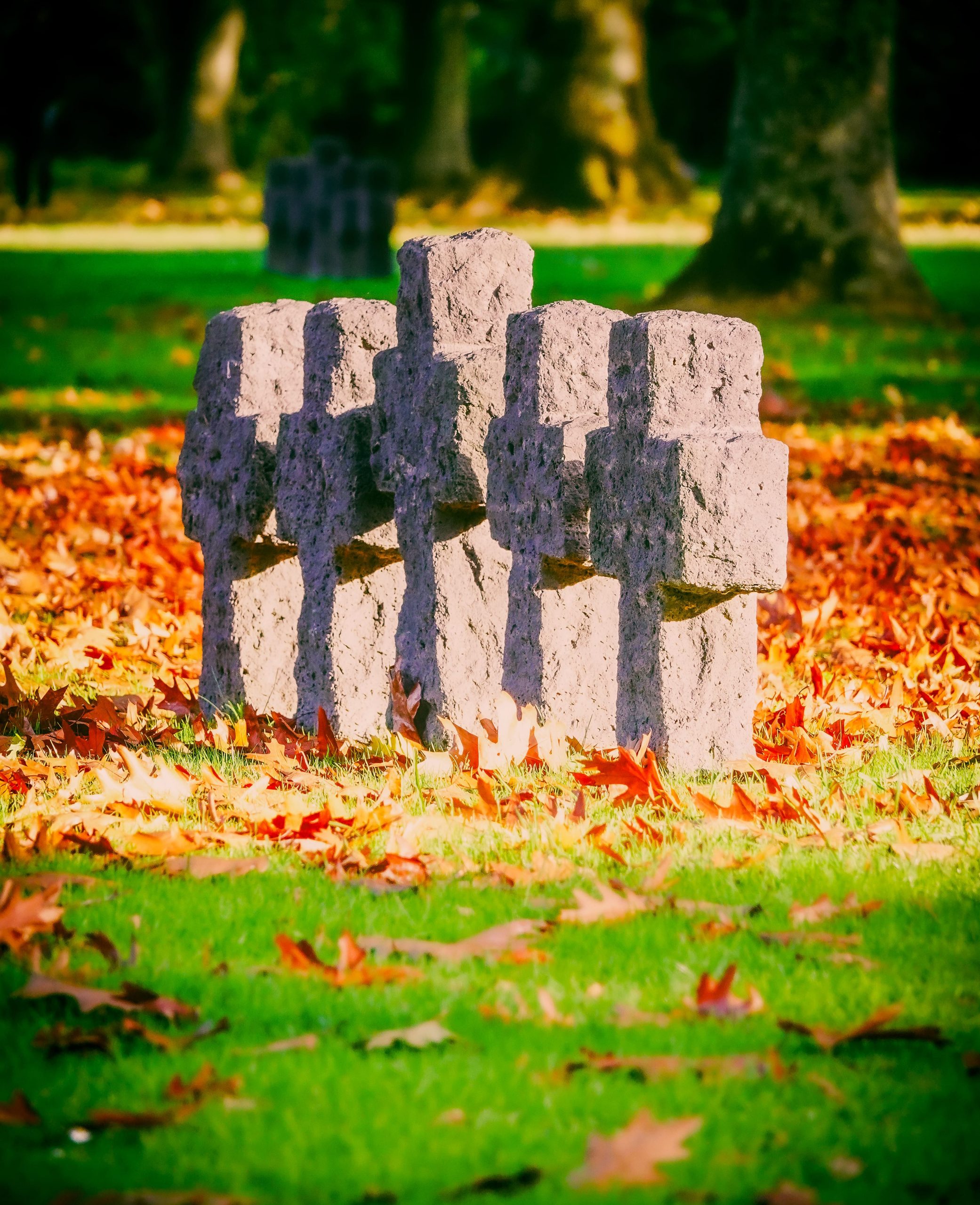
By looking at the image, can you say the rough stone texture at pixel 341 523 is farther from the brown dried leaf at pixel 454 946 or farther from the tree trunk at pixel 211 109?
the tree trunk at pixel 211 109

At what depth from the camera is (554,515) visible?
4.57 meters

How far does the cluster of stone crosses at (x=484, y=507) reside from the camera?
428cm

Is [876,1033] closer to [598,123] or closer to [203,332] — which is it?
[203,332]

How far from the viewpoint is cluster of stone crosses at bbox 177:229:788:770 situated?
14.0 ft

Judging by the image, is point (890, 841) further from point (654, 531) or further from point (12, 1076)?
point (12, 1076)

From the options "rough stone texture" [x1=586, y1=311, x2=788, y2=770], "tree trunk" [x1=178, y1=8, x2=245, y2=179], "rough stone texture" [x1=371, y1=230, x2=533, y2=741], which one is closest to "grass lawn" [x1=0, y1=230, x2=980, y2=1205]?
"rough stone texture" [x1=586, y1=311, x2=788, y2=770]

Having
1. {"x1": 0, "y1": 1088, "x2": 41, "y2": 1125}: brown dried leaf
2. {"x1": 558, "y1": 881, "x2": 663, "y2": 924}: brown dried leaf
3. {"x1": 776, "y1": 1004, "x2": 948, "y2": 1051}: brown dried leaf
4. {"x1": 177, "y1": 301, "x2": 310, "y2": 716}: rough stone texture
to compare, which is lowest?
{"x1": 0, "y1": 1088, "x2": 41, "y2": 1125}: brown dried leaf

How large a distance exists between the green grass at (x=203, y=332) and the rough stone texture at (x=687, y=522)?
7205 mm

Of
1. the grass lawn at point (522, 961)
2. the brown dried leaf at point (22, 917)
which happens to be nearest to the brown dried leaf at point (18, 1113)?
the grass lawn at point (522, 961)

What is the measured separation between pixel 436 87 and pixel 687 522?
32.0 metres

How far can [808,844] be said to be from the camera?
4012mm

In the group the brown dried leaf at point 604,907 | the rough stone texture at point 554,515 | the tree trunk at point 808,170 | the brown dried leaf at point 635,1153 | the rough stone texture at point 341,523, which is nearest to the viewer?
the brown dried leaf at point 635,1153

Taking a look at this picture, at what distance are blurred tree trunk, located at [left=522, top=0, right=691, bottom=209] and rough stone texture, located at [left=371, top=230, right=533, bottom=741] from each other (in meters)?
22.7

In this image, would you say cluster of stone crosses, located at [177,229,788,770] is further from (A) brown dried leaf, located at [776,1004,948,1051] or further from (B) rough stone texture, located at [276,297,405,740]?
(A) brown dried leaf, located at [776,1004,948,1051]
